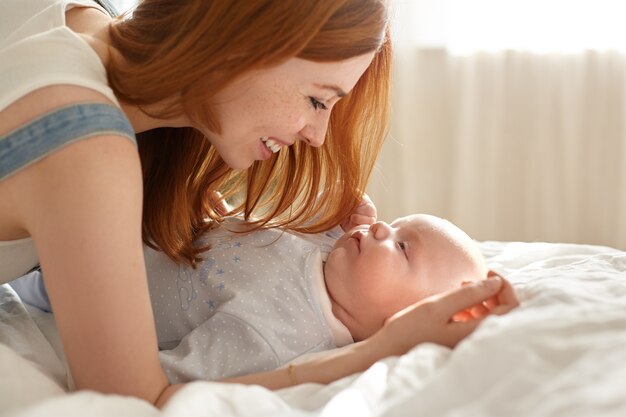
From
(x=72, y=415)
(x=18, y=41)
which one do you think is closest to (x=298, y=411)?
(x=72, y=415)

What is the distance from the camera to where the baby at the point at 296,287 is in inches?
52.5

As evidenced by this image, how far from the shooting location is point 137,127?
1432mm

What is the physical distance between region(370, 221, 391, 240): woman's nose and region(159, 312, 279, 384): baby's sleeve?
328 millimetres

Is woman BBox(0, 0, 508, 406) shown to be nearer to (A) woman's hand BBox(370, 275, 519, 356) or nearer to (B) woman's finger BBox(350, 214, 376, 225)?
(A) woman's hand BBox(370, 275, 519, 356)

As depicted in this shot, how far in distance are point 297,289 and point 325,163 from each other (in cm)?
40

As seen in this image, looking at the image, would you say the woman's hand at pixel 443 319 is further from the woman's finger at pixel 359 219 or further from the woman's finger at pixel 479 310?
the woman's finger at pixel 359 219

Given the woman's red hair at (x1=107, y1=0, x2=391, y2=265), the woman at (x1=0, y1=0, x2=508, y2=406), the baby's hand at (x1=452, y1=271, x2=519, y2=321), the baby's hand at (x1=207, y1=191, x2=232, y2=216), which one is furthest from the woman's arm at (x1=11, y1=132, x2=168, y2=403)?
the baby's hand at (x1=207, y1=191, x2=232, y2=216)

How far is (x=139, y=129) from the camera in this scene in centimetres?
144

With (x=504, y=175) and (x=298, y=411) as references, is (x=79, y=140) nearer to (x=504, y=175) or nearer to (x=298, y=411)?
(x=298, y=411)

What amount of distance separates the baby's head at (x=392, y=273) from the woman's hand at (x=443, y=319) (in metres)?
0.22

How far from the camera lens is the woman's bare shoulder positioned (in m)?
1.14

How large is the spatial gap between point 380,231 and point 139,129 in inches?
19.4

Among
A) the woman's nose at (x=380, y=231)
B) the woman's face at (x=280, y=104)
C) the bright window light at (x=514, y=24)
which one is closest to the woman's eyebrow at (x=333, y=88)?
the woman's face at (x=280, y=104)

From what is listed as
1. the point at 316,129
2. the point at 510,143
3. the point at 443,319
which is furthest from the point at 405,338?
the point at 510,143
